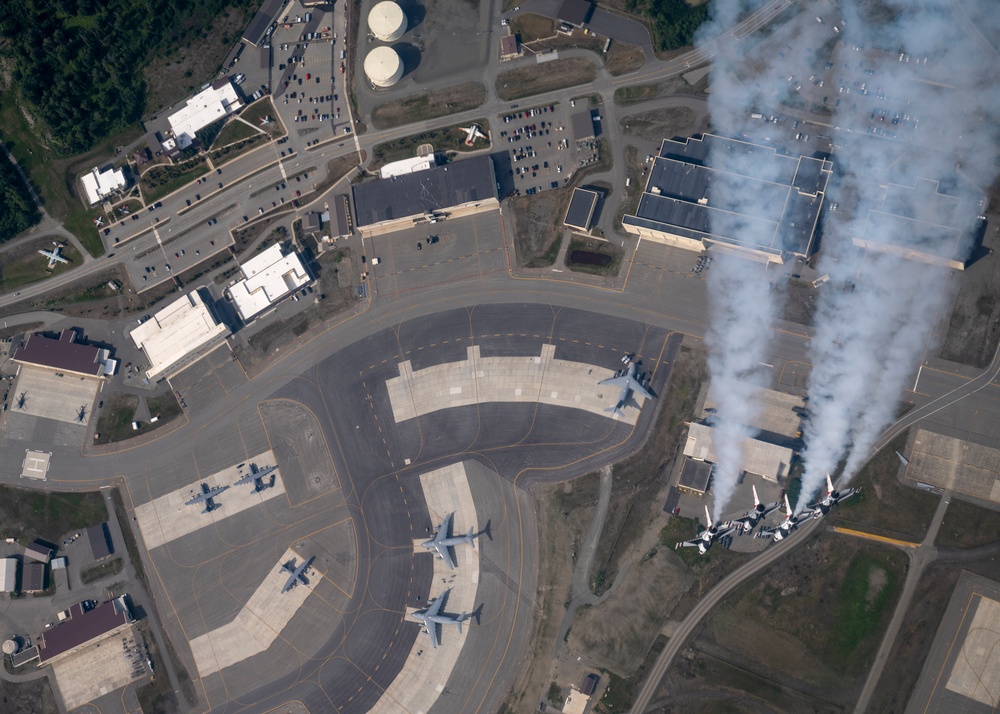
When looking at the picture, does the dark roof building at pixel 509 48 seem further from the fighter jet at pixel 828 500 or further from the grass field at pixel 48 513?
the grass field at pixel 48 513

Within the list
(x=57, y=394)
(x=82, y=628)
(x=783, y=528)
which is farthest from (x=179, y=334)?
(x=783, y=528)

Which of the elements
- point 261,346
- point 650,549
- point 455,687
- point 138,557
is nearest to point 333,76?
point 261,346

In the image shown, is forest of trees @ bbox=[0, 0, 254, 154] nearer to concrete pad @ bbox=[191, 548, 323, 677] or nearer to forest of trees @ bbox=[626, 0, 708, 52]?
forest of trees @ bbox=[626, 0, 708, 52]

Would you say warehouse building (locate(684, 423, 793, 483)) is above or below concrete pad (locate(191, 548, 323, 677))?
above

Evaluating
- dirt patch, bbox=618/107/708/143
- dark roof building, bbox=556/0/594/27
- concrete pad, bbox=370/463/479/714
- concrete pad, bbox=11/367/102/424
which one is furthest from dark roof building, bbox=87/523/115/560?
dark roof building, bbox=556/0/594/27

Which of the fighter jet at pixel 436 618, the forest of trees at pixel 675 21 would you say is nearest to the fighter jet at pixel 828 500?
the fighter jet at pixel 436 618

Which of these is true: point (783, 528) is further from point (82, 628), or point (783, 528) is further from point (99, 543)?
point (82, 628)
